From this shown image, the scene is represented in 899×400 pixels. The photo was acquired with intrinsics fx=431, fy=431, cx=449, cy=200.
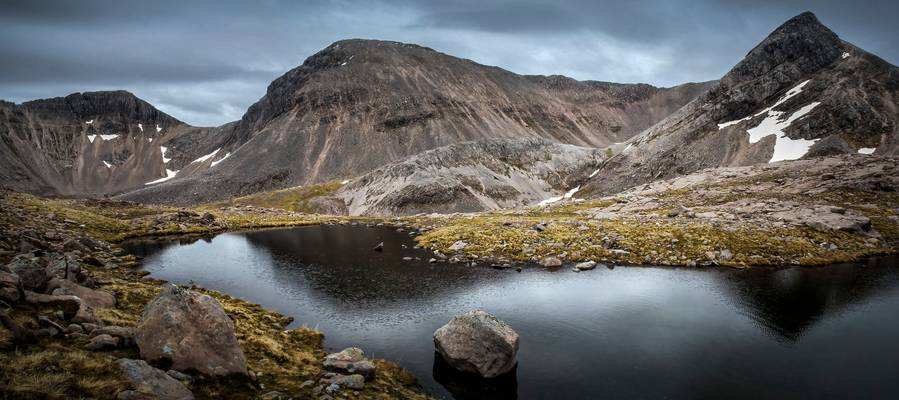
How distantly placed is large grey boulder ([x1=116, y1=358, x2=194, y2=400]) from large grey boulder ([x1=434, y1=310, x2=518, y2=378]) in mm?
13412

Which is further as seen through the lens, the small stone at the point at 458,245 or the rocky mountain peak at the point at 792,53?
the rocky mountain peak at the point at 792,53

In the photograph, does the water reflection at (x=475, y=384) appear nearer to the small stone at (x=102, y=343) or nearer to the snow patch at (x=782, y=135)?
the small stone at (x=102, y=343)

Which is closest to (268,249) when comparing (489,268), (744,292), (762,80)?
(489,268)

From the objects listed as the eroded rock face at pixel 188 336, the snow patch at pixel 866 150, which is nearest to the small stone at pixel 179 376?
the eroded rock face at pixel 188 336

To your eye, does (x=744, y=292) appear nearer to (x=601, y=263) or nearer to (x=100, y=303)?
(x=601, y=263)

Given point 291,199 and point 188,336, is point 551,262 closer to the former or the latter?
point 188,336

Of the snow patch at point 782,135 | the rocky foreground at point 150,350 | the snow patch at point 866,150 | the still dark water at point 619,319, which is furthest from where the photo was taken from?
the snow patch at point 782,135

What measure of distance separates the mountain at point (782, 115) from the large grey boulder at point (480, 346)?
107m

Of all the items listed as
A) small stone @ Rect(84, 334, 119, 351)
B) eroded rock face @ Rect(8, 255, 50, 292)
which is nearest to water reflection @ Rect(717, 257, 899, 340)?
small stone @ Rect(84, 334, 119, 351)

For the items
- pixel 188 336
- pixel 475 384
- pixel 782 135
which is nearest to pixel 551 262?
pixel 475 384

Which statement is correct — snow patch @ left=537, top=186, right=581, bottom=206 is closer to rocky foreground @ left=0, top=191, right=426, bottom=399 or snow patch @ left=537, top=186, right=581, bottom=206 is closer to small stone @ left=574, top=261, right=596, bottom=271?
small stone @ left=574, top=261, right=596, bottom=271

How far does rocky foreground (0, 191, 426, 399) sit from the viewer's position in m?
12.7

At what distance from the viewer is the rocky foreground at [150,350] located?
41.8 ft

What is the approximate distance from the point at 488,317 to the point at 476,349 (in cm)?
200
